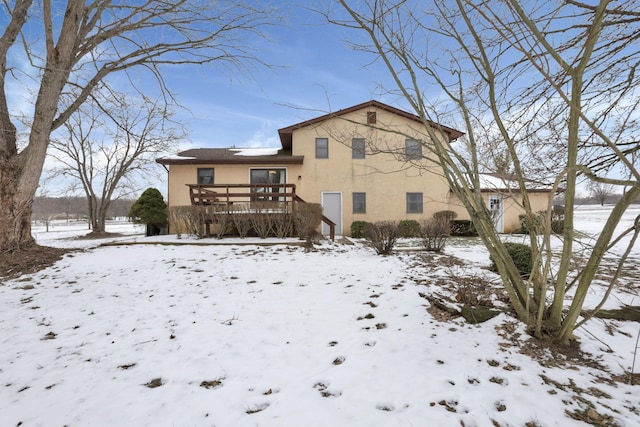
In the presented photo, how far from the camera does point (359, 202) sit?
14.9 metres

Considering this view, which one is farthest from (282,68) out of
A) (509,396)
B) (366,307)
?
(509,396)

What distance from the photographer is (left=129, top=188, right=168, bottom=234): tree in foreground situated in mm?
15984

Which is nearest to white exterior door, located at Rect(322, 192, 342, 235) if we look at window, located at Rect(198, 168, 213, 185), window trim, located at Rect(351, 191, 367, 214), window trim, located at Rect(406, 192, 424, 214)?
window trim, located at Rect(351, 191, 367, 214)

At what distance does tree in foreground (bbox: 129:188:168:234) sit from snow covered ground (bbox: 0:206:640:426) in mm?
12063

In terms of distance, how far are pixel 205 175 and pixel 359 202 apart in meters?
8.01

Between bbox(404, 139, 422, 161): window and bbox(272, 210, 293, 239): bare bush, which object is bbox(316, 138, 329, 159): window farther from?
bbox(404, 139, 422, 161): window

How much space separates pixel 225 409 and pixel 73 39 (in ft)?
29.5

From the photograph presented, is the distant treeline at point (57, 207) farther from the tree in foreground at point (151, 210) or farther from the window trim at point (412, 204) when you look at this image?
the window trim at point (412, 204)

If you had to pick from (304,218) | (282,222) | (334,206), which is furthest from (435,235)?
(334,206)

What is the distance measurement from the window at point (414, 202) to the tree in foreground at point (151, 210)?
13299 millimetres

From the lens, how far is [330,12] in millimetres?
3459

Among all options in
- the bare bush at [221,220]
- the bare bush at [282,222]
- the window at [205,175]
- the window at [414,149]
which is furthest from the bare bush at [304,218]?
the window at [205,175]

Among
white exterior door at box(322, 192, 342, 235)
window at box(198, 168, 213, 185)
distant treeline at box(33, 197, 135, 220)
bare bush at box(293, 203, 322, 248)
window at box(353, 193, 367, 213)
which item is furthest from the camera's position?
distant treeline at box(33, 197, 135, 220)

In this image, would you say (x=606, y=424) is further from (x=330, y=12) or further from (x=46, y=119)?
(x=46, y=119)
